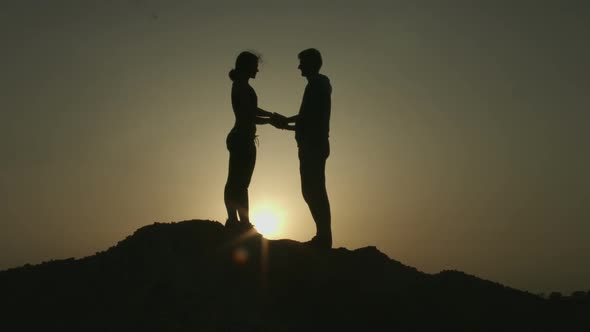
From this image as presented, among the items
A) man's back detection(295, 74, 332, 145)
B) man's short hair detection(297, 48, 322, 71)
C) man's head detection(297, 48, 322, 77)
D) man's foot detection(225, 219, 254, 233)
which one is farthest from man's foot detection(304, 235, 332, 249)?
man's short hair detection(297, 48, 322, 71)

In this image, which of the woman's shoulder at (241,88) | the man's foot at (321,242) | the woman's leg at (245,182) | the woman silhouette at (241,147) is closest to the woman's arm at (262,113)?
the woman silhouette at (241,147)

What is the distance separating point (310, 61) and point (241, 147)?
6.64ft

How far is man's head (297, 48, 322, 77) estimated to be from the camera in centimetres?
1253

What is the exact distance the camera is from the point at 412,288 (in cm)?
→ 1240

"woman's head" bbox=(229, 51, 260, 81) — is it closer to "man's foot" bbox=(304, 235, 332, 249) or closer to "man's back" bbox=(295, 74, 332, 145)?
"man's back" bbox=(295, 74, 332, 145)

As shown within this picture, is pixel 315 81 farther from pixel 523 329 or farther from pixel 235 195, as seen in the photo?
pixel 523 329

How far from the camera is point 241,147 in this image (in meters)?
12.5

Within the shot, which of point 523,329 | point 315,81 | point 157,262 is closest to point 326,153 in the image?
point 315,81

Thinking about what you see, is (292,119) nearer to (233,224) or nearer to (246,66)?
(246,66)

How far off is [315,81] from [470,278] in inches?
201

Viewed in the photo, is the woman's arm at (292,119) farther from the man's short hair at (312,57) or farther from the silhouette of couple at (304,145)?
the man's short hair at (312,57)

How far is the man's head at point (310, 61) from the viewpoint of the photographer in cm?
1253

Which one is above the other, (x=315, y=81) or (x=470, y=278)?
(x=315, y=81)

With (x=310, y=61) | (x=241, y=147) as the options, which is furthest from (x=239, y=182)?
(x=310, y=61)
